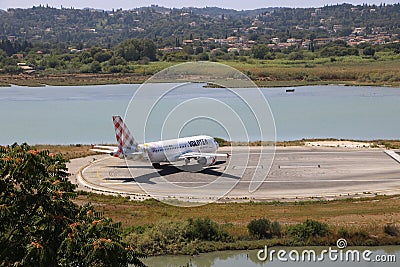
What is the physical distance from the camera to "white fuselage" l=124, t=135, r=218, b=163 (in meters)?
44.6

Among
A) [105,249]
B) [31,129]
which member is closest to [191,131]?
[31,129]

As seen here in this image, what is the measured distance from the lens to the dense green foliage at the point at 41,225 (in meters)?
14.0

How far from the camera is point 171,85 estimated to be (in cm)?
14138

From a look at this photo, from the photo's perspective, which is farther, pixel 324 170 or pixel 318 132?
pixel 318 132

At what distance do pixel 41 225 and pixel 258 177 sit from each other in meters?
31.6

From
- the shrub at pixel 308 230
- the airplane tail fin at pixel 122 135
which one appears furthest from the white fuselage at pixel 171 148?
the shrub at pixel 308 230

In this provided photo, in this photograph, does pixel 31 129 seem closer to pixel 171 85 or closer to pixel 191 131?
pixel 191 131

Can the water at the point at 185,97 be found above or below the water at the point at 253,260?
below

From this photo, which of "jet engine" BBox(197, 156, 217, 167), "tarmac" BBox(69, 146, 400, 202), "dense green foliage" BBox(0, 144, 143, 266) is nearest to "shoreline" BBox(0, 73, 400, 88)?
"tarmac" BBox(69, 146, 400, 202)

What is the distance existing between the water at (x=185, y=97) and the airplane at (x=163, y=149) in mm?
21112

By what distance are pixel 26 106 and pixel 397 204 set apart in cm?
7511

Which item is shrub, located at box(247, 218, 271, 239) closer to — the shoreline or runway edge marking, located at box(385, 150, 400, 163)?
runway edge marking, located at box(385, 150, 400, 163)

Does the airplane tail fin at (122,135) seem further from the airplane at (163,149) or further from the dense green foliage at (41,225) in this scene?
the dense green foliage at (41,225)

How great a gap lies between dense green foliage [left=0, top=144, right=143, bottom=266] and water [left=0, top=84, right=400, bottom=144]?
53818mm
